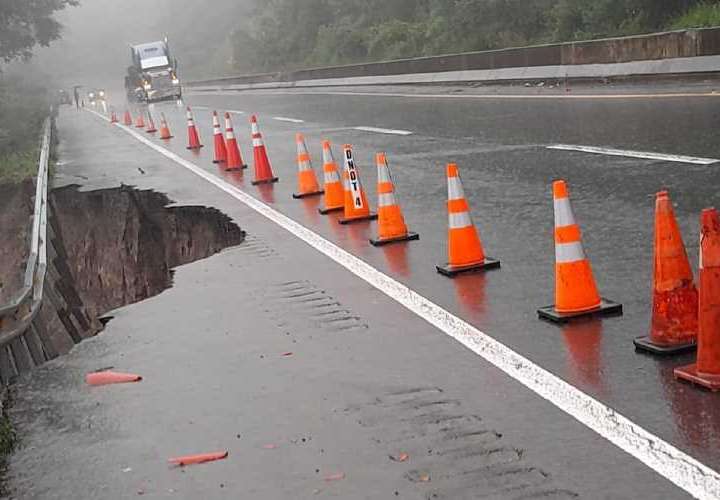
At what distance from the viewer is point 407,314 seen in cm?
679

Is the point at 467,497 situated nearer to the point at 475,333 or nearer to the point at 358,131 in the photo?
the point at 475,333

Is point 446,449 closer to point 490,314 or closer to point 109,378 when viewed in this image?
point 490,314

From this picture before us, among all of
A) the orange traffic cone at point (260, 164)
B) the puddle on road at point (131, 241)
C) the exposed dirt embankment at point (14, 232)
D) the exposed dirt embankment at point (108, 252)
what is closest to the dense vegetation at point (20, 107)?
the exposed dirt embankment at point (14, 232)

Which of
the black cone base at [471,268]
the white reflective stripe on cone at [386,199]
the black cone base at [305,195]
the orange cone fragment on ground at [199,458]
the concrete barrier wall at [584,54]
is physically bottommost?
the black cone base at [305,195]

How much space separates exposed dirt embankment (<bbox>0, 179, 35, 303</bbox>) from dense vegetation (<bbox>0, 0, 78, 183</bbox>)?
0.81 metres

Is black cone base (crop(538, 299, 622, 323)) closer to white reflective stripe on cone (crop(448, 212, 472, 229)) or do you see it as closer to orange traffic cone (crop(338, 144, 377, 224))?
white reflective stripe on cone (crop(448, 212, 472, 229))

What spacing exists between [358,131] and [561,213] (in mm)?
14626

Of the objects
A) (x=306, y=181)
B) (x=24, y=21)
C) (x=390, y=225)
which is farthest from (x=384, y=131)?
(x=24, y=21)

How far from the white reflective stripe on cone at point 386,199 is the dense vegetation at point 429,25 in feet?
48.9

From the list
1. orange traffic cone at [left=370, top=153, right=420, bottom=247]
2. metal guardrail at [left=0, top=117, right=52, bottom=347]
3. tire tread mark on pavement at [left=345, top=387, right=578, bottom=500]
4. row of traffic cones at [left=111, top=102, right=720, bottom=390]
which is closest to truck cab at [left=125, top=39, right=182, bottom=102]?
metal guardrail at [left=0, top=117, right=52, bottom=347]

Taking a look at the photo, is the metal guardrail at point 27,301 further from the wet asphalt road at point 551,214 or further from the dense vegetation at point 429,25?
the dense vegetation at point 429,25

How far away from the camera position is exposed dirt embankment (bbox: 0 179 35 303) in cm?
1516

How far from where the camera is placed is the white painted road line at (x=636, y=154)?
10.6 meters

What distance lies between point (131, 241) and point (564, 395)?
9271 mm
